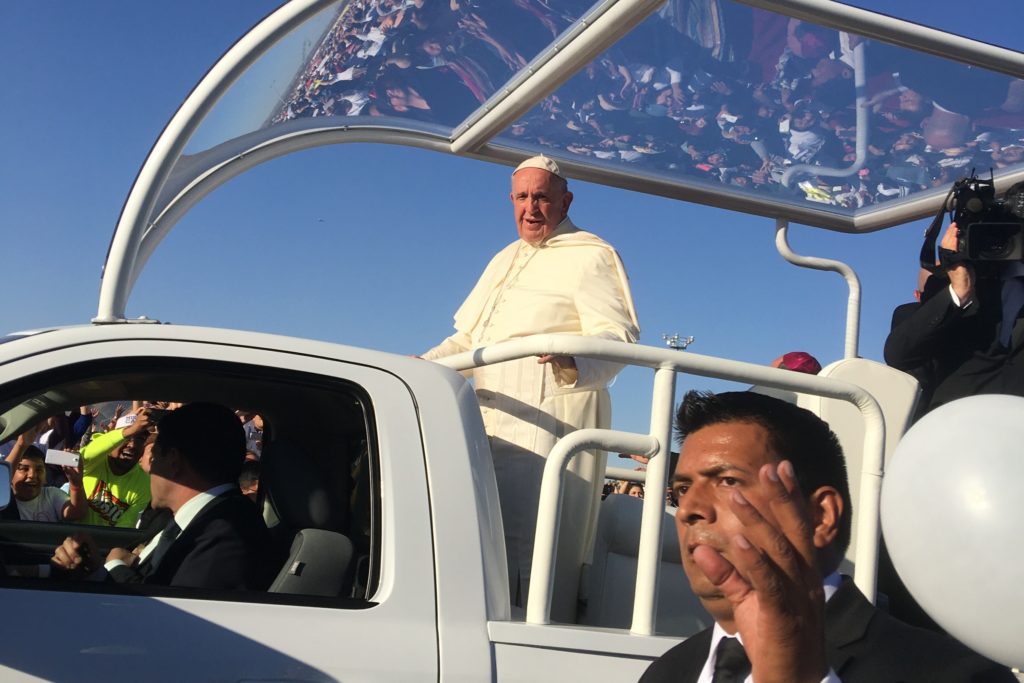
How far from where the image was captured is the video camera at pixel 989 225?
3141mm

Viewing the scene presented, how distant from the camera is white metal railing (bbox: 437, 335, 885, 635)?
7.69 ft

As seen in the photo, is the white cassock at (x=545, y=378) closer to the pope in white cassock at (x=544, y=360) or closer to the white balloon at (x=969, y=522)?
the pope in white cassock at (x=544, y=360)

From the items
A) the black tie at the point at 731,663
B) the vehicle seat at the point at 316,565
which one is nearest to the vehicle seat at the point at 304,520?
the vehicle seat at the point at 316,565

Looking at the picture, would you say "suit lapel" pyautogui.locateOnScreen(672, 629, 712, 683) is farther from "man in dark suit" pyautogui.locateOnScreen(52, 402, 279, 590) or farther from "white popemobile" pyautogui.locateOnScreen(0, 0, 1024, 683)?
"man in dark suit" pyautogui.locateOnScreen(52, 402, 279, 590)

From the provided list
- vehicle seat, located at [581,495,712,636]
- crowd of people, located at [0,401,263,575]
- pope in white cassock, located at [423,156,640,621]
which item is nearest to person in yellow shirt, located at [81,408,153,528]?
crowd of people, located at [0,401,263,575]

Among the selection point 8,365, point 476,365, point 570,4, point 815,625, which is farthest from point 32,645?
point 570,4

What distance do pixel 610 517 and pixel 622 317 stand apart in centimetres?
67

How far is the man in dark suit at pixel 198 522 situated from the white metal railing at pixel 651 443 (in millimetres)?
625

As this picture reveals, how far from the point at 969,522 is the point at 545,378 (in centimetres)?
195

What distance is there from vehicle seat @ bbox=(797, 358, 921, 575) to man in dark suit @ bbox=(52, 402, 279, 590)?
1.57m

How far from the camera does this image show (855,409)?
2.97m

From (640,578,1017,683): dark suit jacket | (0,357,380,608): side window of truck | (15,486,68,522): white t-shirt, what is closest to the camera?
(640,578,1017,683): dark suit jacket

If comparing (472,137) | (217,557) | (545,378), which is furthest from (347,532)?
(472,137)

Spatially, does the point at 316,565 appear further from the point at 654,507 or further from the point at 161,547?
the point at 654,507
